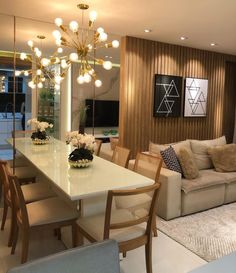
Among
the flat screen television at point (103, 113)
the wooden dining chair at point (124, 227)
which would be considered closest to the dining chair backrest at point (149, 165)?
the wooden dining chair at point (124, 227)

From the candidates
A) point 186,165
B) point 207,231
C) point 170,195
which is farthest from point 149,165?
point 207,231

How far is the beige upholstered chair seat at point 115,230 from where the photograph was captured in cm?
206

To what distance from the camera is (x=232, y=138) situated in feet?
24.5

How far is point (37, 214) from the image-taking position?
2.34m

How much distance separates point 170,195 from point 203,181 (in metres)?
0.59

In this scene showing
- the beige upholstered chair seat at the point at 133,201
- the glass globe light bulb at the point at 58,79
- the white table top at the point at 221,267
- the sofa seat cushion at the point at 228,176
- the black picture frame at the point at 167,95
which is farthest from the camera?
the black picture frame at the point at 167,95

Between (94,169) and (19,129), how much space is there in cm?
227

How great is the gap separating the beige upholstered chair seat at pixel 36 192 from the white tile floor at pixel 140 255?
0.49 meters

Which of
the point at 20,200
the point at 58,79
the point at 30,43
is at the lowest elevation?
the point at 20,200

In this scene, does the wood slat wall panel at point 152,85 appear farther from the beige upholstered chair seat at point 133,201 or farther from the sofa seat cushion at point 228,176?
the beige upholstered chair seat at point 133,201

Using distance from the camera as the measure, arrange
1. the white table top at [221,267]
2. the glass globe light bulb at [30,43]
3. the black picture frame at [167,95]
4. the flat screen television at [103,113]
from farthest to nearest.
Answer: the black picture frame at [167,95]
the flat screen television at [103,113]
the glass globe light bulb at [30,43]
the white table top at [221,267]

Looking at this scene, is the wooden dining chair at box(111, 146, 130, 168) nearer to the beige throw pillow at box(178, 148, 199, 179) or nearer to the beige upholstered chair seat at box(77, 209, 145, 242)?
the beige throw pillow at box(178, 148, 199, 179)

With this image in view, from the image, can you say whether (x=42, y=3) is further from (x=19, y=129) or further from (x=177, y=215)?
(x=177, y=215)

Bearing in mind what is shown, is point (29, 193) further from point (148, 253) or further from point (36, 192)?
point (148, 253)
